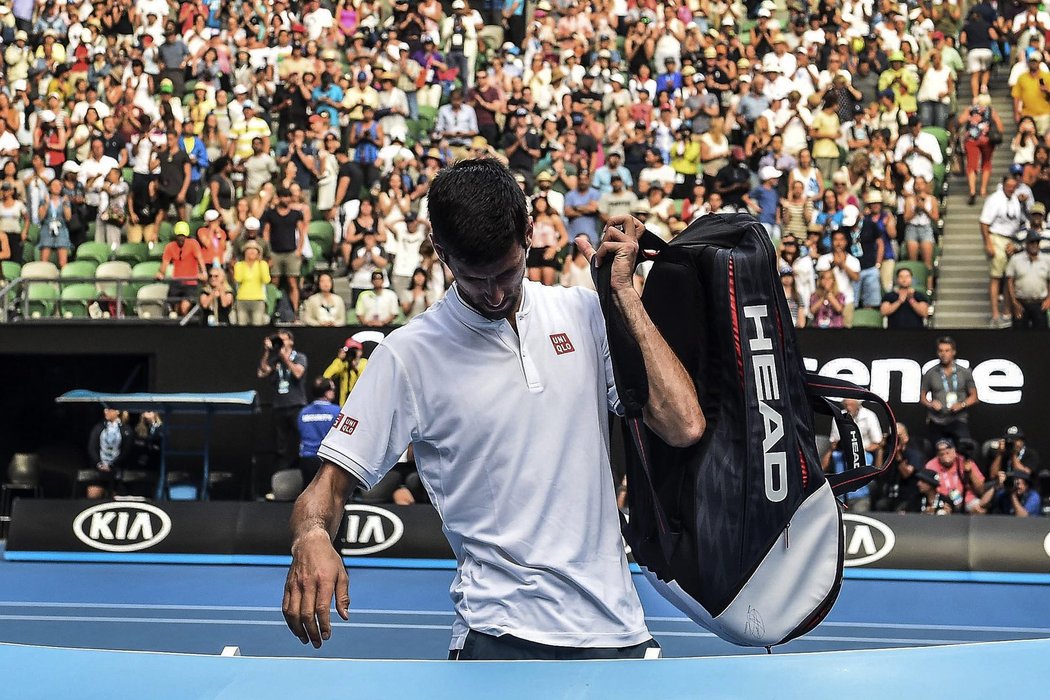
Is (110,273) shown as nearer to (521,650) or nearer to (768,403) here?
(521,650)

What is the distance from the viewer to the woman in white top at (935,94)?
18.9 meters

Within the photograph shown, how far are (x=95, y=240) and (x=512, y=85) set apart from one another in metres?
6.34

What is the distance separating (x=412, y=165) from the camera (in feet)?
60.6

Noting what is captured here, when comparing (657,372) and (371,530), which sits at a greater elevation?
(657,372)

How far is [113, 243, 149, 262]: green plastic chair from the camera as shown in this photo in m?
18.4

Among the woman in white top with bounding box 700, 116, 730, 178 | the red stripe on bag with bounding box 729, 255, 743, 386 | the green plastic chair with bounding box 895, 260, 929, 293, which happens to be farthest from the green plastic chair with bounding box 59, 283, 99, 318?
the red stripe on bag with bounding box 729, 255, 743, 386

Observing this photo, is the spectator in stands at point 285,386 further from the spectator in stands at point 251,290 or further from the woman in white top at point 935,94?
the woman in white top at point 935,94

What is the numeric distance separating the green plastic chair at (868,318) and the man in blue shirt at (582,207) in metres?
3.34

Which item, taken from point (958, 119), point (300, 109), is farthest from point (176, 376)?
point (958, 119)

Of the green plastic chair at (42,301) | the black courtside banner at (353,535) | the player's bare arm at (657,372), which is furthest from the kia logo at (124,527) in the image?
the player's bare arm at (657,372)

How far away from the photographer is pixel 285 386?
15352mm

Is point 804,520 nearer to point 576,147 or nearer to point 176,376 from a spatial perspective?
point 176,376

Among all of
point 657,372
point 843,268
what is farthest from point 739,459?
point 843,268

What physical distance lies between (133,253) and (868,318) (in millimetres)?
9527
